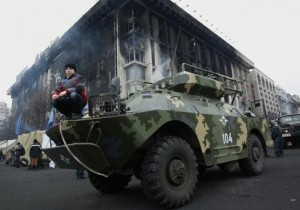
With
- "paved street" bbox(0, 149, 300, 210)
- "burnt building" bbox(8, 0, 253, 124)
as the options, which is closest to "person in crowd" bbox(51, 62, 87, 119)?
"paved street" bbox(0, 149, 300, 210)

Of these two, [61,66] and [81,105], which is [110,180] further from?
[61,66]

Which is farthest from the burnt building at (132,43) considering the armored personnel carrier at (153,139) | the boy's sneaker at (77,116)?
the boy's sneaker at (77,116)

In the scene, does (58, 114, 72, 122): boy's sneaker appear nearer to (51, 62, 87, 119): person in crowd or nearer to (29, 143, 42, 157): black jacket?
(51, 62, 87, 119): person in crowd

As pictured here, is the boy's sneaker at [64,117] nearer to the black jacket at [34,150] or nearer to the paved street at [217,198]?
the paved street at [217,198]

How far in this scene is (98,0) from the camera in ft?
100

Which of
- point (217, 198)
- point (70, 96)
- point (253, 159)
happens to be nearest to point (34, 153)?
point (253, 159)

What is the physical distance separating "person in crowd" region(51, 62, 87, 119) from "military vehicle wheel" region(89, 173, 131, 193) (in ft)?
5.37

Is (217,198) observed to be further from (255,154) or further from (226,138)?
(255,154)

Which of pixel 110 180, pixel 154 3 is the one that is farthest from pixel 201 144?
pixel 154 3

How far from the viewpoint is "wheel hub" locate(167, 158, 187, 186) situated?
4.61 m

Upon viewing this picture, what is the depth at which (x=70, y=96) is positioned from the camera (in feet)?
14.8

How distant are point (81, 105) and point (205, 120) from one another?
2274mm

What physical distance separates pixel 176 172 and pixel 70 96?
6.50 ft

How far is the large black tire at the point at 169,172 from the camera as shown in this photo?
14.3 feet
